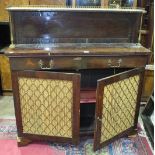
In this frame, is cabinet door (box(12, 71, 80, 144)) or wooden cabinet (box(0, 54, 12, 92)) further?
wooden cabinet (box(0, 54, 12, 92))

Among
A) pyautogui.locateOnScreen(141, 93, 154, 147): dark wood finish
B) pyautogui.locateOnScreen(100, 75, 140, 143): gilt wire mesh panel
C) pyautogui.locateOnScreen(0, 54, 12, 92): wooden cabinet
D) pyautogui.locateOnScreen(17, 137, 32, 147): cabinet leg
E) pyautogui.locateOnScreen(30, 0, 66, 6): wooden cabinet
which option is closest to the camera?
pyautogui.locateOnScreen(141, 93, 154, 147): dark wood finish

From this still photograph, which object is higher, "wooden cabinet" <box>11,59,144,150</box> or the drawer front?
the drawer front

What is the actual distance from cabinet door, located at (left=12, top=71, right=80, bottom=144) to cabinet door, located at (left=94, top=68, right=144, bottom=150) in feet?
0.59

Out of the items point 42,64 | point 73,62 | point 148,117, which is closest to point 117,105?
point 148,117

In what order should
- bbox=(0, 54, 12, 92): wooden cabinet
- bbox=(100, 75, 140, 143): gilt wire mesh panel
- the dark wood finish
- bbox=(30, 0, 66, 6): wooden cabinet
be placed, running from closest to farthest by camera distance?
the dark wood finish → bbox=(100, 75, 140, 143): gilt wire mesh panel → bbox=(30, 0, 66, 6): wooden cabinet → bbox=(0, 54, 12, 92): wooden cabinet

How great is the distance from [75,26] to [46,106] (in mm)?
688

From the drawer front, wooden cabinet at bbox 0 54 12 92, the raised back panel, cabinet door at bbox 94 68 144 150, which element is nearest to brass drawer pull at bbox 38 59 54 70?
the drawer front

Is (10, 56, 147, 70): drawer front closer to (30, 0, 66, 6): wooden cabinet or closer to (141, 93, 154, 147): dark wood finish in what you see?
(141, 93, 154, 147): dark wood finish

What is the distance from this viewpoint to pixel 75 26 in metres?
1.77

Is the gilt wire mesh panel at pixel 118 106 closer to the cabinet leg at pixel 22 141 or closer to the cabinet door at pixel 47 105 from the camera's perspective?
the cabinet door at pixel 47 105

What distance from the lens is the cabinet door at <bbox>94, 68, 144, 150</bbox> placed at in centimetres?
164

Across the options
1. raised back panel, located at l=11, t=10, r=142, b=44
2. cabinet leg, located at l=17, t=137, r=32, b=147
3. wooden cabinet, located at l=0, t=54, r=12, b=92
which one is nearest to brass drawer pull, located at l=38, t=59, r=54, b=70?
raised back panel, located at l=11, t=10, r=142, b=44

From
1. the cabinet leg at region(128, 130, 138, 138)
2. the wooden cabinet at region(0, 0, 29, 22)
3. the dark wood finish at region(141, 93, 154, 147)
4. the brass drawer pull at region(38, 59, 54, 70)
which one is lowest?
the cabinet leg at region(128, 130, 138, 138)

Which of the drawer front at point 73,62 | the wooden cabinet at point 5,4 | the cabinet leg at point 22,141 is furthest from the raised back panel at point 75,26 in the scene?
the cabinet leg at point 22,141
